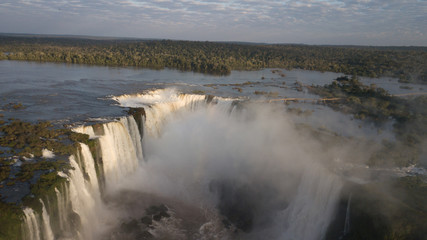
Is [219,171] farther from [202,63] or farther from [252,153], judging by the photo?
[202,63]

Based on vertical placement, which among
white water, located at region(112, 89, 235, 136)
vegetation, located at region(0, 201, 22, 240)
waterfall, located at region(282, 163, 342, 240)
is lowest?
waterfall, located at region(282, 163, 342, 240)

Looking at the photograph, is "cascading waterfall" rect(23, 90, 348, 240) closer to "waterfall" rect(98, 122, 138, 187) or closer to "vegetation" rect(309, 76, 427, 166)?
"waterfall" rect(98, 122, 138, 187)

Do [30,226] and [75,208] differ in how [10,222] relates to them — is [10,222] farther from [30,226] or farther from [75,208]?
[75,208]

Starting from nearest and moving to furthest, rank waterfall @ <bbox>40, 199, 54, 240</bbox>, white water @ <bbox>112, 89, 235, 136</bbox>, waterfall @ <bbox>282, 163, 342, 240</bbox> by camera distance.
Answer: waterfall @ <bbox>40, 199, 54, 240</bbox>, waterfall @ <bbox>282, 163, 342, 240</bbox>, white water @ <bbox>112, 89, 235, 136</bbox>

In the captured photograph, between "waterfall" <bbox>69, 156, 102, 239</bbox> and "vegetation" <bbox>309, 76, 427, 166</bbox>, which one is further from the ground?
"vegetation" <bbox>309, 76, 427, 166</bbox>

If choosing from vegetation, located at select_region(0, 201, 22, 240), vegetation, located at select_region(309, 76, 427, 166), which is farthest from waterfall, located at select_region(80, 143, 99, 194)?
vegetation, located at select_region(309, 76, 427, 166)

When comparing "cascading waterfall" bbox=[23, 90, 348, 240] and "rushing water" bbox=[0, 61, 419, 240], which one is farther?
"rushing water" bbox=[0, 61, 419, 240]

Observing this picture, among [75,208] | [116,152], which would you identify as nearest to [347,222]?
[75,208]

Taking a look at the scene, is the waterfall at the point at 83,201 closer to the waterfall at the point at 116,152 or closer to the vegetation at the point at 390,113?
the waterfall at the point at 116,152

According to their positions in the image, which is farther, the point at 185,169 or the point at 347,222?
the point at 185,169
